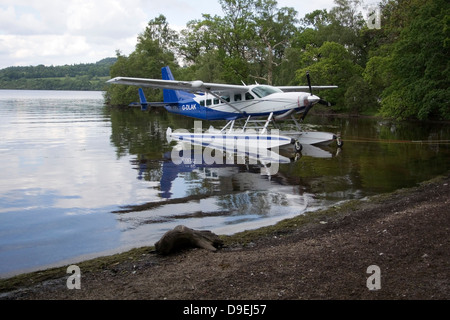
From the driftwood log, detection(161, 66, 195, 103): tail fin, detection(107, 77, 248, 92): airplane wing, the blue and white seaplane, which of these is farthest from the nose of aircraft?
the driftwood log

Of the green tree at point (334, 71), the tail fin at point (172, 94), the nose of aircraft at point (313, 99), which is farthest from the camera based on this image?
the green tree at point (334, 71)

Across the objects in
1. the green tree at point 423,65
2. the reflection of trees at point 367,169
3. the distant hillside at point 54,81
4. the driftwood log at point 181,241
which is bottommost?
the driftwood log at point 181,241

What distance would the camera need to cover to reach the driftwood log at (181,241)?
5566 millimetres

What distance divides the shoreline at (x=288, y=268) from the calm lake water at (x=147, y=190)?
2.79 ft

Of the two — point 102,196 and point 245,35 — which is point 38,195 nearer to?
point 102,196

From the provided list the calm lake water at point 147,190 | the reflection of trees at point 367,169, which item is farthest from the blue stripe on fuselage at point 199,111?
the reflection of trees at point 367,169

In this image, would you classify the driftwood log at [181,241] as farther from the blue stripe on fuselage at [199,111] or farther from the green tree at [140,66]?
the green tree at [140,66]

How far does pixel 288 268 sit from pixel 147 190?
6.05 meters

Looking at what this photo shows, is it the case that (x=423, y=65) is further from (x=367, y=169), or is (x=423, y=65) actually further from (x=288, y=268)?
(x=288, y=268)

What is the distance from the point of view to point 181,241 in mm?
5625

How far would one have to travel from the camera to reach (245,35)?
51.3 meters

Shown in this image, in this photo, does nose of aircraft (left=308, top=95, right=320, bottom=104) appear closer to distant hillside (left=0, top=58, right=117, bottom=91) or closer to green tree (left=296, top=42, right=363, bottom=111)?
green tree (left=296, top=42, right=363, bottom=111)
